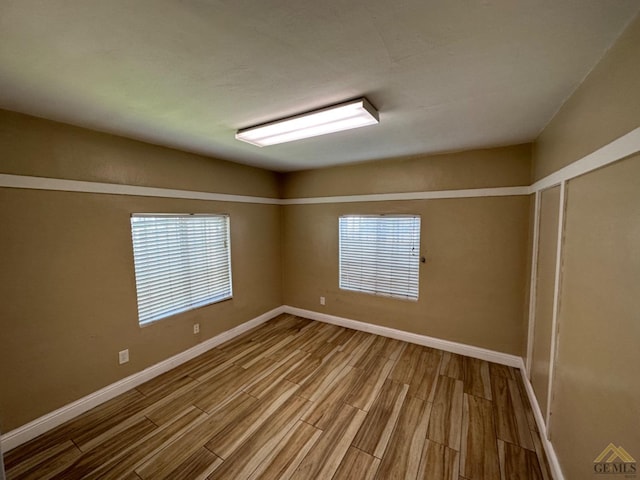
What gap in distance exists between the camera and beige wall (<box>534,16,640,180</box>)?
1000 millimetres

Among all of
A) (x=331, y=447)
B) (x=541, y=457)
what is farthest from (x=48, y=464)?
(x=541, y=457)

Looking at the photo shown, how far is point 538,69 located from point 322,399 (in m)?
2.87

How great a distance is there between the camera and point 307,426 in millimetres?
2055

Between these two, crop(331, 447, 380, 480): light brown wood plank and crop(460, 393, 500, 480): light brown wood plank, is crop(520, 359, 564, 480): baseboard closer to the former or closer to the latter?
crop(460, 393, 500, 480): light brown wood plank

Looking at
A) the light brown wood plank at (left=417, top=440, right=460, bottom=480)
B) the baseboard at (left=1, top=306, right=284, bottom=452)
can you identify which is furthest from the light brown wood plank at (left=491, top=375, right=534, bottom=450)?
the baseboard at (left=1, top=306, right=284, bottom=452)

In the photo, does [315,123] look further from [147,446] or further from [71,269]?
[147,446]

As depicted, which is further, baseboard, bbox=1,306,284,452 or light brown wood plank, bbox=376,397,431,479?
baseboard, bbox=1,306,284,452

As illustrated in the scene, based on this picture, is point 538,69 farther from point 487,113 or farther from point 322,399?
point 322,399

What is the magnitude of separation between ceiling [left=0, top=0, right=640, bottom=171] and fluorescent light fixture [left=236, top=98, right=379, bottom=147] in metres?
0.06

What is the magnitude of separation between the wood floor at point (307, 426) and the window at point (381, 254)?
95cm

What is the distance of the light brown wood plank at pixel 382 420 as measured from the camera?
1.88 meters

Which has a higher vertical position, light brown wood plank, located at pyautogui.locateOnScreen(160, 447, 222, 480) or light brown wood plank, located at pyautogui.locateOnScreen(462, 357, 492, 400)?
light brown wood plank, located at pyautogui.locateOnScreen(462, 357, 492, 400)

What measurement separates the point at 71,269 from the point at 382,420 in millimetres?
2930

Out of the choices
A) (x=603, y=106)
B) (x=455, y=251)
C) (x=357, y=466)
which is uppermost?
(x=603, y=106)
